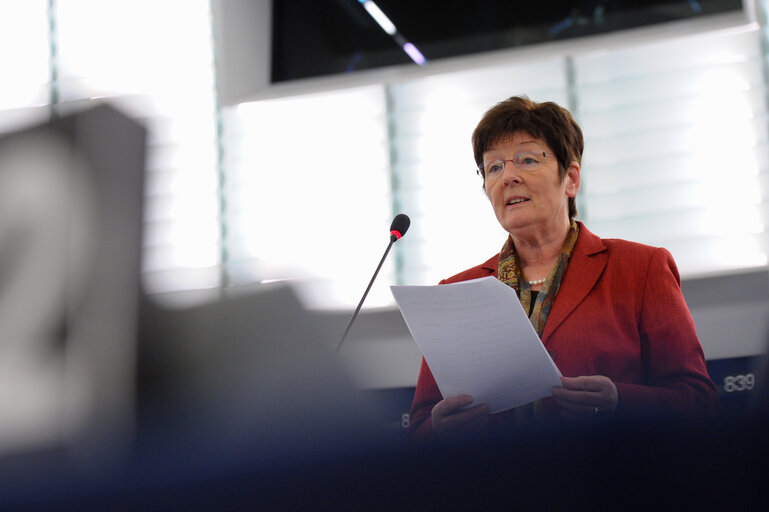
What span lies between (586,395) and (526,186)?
0.59 meters

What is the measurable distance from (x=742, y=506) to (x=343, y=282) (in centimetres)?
342

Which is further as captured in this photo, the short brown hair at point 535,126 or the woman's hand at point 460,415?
the short brown hair at point 535,126

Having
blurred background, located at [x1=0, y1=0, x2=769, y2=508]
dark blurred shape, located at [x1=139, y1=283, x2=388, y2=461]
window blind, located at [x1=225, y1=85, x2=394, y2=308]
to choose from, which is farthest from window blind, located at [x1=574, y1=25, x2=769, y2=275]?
dark blurred shape, located at [x1=139, y1=283, x2=388, y2=461]

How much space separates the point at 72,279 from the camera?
3.14 meters

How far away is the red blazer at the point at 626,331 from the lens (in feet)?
4.58

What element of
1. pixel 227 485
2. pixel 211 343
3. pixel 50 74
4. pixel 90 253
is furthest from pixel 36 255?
pixel 227 485

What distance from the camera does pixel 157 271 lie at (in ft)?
13.8

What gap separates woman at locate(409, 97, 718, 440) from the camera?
1.31 m

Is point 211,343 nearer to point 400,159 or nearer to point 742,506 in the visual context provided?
point 400,159

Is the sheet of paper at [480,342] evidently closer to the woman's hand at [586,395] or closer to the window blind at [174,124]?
the woman's hand at [586,395]

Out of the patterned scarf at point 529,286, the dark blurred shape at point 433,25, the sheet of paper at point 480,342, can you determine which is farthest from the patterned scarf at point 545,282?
the dark blurred shape at point 433,25

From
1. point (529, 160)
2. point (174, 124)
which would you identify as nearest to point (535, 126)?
point (529, 160)

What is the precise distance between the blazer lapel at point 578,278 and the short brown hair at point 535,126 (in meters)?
0.17

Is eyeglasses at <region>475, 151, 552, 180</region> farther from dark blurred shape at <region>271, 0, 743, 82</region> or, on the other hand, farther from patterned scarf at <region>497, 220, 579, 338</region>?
dark blurred shape at <region>271, 0, 743, 82</region>
